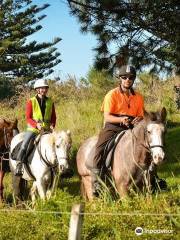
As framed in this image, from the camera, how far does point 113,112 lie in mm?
8922

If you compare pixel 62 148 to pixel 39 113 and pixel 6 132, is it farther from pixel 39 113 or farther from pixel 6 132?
pixel 6 132

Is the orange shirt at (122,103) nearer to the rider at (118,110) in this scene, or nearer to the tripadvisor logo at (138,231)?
the rider at (118,110)

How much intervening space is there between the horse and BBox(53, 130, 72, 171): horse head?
94 centimetres

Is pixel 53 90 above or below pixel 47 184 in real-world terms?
above

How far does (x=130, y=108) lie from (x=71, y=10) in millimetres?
5020

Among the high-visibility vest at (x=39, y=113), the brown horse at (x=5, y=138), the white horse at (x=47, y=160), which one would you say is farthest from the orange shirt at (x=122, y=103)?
the brown horse at (x=5, y=138)

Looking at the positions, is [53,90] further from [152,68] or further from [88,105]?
[152,68]

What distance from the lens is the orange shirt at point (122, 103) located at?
29.0 ft

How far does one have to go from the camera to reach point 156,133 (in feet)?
25.7

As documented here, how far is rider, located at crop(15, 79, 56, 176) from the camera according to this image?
10.8 m

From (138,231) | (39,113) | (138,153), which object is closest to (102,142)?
(138,153)

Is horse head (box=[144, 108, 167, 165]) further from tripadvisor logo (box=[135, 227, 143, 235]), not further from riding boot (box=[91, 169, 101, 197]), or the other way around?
tripadvisor logo (box=[135, 227, 143, 235])

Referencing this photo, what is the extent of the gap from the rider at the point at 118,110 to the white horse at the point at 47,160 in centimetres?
72

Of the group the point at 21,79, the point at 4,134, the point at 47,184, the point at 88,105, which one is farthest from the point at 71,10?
the point at 21,79
